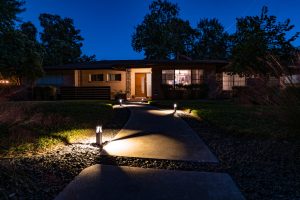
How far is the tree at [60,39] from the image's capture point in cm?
3540

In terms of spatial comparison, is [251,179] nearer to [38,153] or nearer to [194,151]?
[194,151]

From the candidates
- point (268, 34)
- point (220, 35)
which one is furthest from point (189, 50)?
point (268, 34)

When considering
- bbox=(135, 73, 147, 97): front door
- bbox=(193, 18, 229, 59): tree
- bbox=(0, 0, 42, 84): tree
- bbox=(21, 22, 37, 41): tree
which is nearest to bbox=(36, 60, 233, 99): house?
bbox=(135, 73, 147, 97): front door

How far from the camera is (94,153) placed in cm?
464

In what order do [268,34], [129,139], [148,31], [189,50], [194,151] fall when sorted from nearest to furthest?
[194,151], [129,139], [268,34], [148,31], [189,50]

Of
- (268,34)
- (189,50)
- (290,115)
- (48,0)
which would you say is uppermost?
(48,0)

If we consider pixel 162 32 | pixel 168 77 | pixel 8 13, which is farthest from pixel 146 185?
pixel 162 32

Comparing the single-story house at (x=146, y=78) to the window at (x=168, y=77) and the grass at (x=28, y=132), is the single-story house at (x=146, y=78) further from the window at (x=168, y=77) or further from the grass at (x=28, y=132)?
the grass at (x=28, y=132)

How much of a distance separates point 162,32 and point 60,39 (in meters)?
15.4

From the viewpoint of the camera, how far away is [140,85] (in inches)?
854

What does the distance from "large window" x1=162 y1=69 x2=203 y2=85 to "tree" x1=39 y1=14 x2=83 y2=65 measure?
68.2 ft

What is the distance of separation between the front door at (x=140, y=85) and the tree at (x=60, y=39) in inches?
695

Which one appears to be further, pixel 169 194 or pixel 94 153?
pixel 94 153

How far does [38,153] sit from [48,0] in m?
95.9
